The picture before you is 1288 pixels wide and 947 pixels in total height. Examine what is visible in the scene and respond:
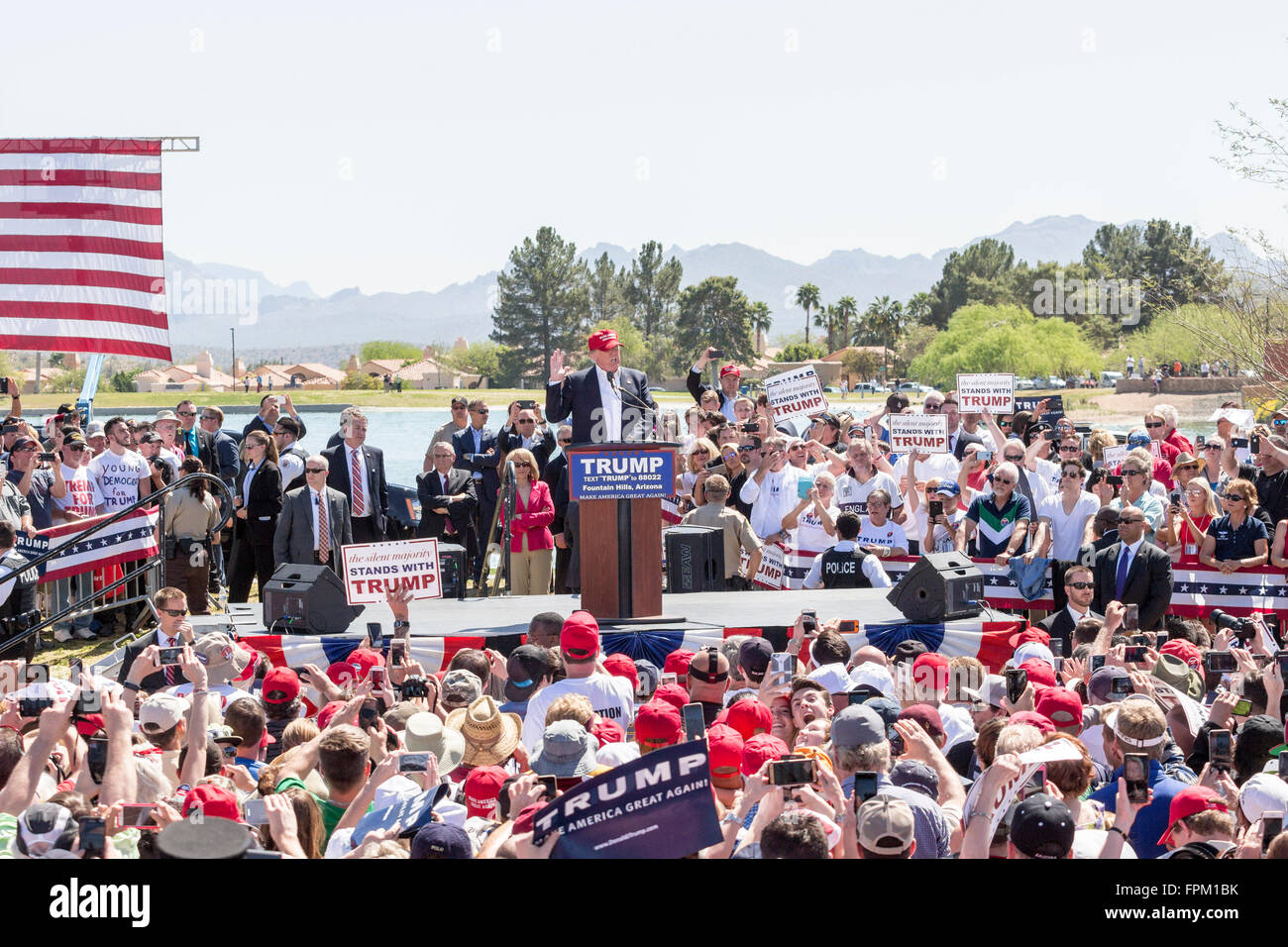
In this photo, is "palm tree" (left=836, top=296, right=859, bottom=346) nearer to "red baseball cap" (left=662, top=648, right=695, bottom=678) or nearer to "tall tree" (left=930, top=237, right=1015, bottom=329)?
"tall tree" (left=930, top=237, right=1015, bottom=329)

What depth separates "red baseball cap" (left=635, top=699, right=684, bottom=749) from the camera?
5480 millimetres

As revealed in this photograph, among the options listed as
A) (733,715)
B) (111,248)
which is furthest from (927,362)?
(733,715)

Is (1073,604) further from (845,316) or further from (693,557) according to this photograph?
(845,316)

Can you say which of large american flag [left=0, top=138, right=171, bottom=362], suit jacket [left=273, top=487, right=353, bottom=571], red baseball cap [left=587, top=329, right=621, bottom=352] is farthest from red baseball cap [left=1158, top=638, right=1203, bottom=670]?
large american flag [left=0, top=138, right=171, bottom=362]

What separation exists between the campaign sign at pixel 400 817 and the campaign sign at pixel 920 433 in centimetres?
896

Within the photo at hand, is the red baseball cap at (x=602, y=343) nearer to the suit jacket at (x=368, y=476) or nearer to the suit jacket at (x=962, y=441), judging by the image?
the suit jacket at (x=368, y=476)

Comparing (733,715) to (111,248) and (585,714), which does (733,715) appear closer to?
(585,714)

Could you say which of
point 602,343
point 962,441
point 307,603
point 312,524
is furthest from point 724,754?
point 962,441

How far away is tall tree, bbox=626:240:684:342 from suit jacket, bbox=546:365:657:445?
14330 cm

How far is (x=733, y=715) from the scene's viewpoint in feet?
18.7

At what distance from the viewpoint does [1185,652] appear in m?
7.40

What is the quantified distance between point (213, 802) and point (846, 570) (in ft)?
24.1

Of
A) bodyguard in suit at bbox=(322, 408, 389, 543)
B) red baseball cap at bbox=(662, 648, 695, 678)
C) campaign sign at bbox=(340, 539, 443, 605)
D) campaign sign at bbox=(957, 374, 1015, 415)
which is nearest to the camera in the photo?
red baseball cap at bbox=(662, 648, 695, 678)
